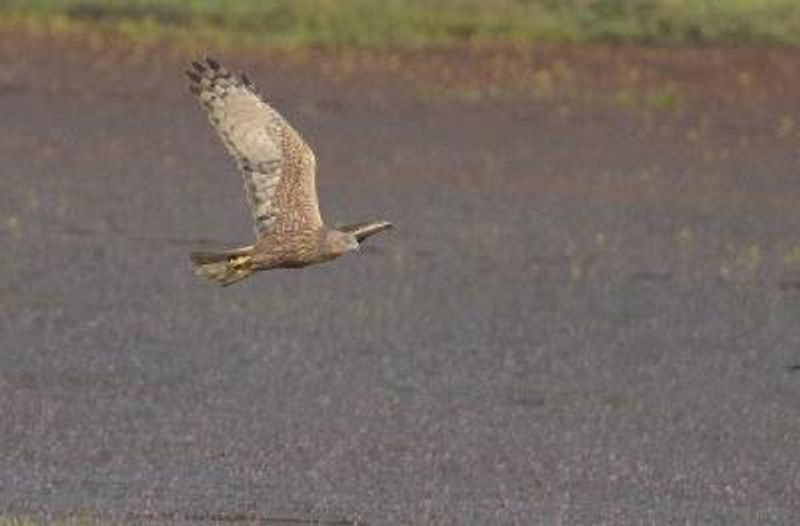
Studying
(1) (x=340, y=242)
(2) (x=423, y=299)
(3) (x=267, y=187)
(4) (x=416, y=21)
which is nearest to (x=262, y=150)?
(3) (x=267, y=187)

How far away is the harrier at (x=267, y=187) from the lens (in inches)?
445

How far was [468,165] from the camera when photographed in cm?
2370

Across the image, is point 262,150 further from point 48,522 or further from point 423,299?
point 423,299

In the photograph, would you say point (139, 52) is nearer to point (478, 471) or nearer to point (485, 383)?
point (485, 383)

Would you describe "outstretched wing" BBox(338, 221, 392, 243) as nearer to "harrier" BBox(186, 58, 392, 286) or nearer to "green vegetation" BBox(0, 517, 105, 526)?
"harrier" BBox(186, 58, 392, 286)

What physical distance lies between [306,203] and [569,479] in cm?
254

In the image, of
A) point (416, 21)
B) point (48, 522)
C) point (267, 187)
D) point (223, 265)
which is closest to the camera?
point (223, 265)

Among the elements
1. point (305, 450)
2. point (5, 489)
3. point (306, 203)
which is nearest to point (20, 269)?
point (305, 450)

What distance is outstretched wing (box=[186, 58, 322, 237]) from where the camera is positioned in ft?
38.0

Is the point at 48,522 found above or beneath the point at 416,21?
above

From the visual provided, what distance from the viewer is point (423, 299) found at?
60.7ft

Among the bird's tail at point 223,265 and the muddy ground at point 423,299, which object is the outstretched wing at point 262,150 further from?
the muddy ground at point 423,299

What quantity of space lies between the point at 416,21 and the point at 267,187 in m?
16.7

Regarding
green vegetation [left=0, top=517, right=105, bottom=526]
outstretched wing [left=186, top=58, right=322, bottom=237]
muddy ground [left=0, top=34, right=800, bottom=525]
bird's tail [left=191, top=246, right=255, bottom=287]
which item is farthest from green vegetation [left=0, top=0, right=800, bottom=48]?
bird's tail [left=191, top=246, right=255, bottom=287]
